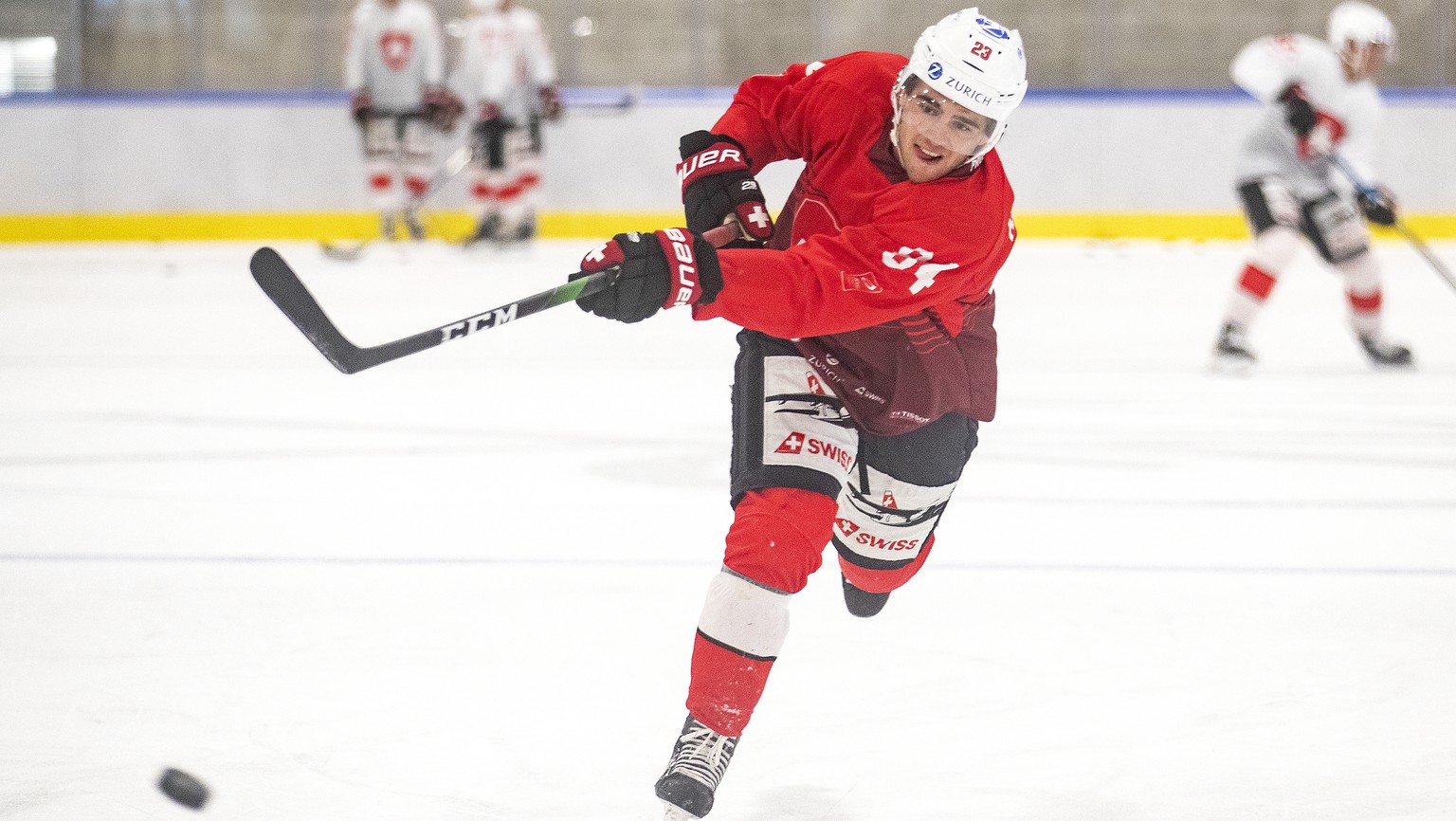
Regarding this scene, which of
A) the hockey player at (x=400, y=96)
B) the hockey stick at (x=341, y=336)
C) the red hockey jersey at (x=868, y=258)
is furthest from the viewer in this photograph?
the hockey player at (x=400, y=96)

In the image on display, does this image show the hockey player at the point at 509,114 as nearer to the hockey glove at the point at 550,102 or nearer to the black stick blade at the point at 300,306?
the hockey glove at the point at 550,102

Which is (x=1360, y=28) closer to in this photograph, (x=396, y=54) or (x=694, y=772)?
(x=694, y=772)

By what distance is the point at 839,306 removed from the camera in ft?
5.84

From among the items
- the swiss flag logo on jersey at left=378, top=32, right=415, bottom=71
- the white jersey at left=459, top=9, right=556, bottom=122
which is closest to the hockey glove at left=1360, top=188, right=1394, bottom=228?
the white jersey at left=459, top=9, right=556, bottom=122

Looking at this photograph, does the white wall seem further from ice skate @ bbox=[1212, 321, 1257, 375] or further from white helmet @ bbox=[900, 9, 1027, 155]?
white helmet @ bbox=[900, 9, 1027, 155]

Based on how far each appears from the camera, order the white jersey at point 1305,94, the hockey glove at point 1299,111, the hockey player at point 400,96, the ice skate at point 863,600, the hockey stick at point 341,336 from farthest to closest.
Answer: the hockey player at point 400,96
the white jersey at point 1305,94
the hockey glove at point 1299,111
the ice skate at point 863,600
the hockey stick at point 341,336

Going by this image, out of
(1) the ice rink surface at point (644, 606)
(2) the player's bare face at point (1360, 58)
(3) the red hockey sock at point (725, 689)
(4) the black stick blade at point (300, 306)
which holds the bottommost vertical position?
(1) the ice rink surface at point (644, 606)

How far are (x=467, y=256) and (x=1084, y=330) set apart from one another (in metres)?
3.94

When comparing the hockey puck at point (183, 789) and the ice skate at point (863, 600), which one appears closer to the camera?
the hockey puck at point (183, 789)

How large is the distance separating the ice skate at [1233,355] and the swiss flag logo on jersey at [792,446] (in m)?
3.71

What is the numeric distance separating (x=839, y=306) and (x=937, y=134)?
262 millimetres

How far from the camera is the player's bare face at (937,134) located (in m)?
1.90

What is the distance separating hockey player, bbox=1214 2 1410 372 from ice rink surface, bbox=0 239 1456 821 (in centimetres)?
25

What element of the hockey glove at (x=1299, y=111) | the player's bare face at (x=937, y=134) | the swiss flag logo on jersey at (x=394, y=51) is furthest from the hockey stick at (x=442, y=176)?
the player's bare face at (x=937, y=134)
